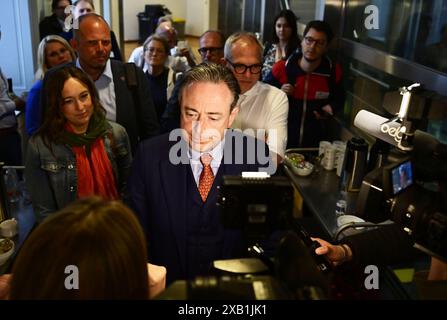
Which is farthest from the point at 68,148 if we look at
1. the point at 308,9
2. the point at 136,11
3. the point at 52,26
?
the point at 136,11

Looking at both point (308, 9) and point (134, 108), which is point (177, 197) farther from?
point (308, 9)

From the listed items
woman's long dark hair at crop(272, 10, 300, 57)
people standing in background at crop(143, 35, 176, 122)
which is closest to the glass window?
woman's long dark hair at crop(272, 10, 300, 57)

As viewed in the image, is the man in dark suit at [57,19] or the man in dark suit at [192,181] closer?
the man in dark suit at [192,181]

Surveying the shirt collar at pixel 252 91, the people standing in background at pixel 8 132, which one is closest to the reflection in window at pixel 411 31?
the shirt collar at pixel 252 91

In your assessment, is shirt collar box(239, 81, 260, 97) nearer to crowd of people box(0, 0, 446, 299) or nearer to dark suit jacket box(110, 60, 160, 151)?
crowd of people box(0, 0, 446, 299)

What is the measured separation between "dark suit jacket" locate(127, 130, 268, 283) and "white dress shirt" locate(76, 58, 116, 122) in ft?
2.95

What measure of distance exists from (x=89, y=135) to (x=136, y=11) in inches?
412

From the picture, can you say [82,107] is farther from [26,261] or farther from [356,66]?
[356,66]

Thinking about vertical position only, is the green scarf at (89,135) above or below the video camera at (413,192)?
below

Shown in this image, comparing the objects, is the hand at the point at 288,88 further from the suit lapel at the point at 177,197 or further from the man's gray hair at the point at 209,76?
the suit lapel at the point at 177,197

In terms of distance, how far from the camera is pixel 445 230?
3.06ft

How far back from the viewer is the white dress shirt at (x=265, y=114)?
72.0 inches

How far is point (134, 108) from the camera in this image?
2.15 metres
